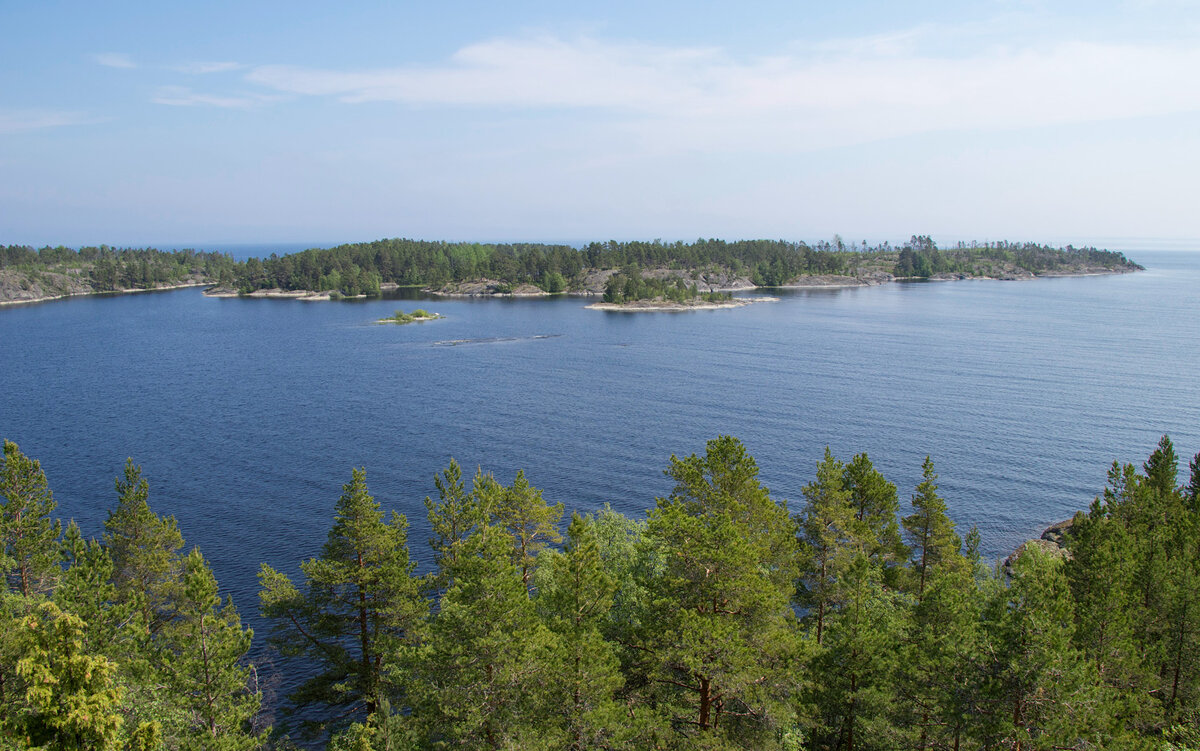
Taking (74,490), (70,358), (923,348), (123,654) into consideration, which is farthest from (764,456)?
(70,358)

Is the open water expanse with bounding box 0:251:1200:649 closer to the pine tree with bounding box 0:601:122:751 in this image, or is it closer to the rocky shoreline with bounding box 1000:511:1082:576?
the rocky shoreline with bounding box 1000:511:1082:576

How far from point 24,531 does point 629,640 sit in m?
28.8

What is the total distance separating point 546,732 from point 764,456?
52.8m

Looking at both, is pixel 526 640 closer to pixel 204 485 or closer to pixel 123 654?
pixel 123 654

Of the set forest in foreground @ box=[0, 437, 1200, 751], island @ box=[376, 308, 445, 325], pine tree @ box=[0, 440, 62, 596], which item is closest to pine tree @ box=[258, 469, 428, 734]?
forest in foreground @ box=[0, 437, 1200, 751]

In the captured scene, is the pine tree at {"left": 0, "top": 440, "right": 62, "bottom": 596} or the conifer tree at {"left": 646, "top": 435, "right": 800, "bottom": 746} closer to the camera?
the conifer tree at {"left": 646, "top": 435, "right": 800, "bottom": 746}

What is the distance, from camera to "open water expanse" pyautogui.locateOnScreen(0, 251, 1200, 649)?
209 feet

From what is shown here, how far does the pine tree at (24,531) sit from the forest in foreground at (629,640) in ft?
0.37

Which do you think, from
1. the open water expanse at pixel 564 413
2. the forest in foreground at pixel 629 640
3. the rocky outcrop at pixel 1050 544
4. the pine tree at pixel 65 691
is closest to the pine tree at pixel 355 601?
the forest in foreground at pixel 629 640

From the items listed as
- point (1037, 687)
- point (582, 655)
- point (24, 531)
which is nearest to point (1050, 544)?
point (1037, 687)

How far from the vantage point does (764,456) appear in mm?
73438

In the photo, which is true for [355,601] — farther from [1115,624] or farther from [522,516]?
[1115,624]

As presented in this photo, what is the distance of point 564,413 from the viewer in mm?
93938

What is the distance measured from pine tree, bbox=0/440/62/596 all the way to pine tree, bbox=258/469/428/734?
A: 11.4 meters
